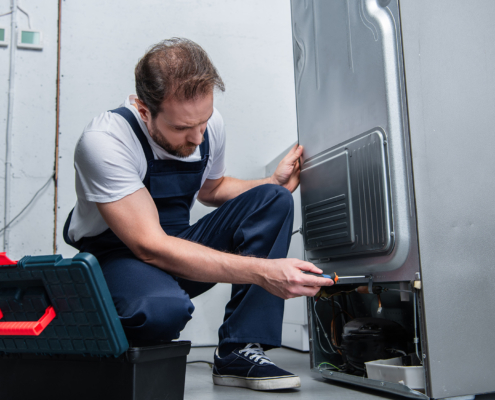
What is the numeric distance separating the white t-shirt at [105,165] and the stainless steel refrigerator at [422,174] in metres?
0.47

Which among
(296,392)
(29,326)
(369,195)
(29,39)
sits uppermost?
(29,39)

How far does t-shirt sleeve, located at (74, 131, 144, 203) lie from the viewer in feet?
3.51

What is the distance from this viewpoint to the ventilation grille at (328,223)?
1.15 metres

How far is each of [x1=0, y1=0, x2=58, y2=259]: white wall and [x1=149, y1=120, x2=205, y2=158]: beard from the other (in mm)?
1185

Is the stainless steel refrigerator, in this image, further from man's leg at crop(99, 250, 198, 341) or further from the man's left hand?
man's leg at crop(99, 250, 198, 341)

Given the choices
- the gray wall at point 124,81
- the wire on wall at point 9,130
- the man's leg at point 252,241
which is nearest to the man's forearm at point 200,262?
the man's leg at point 252,241

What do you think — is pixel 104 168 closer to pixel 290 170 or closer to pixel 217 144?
pixel 217 144

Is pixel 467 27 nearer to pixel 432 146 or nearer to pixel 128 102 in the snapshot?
pixel 432 146

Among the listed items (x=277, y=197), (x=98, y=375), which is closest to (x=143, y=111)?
(x=277, y=197)

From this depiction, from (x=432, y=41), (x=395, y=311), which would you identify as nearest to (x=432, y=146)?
(x=432, y=41)

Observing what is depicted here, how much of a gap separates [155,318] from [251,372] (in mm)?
304

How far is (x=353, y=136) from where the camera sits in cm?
112

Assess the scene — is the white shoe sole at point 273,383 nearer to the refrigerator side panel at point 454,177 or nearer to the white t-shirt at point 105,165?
the refrigerator side panel at point 454,177

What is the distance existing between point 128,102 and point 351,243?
0.71 metres
